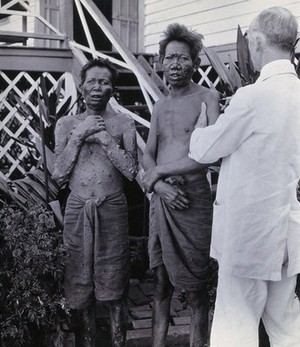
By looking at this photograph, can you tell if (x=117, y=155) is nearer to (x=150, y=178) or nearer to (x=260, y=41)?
(x=150, y=178)

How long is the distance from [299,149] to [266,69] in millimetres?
393

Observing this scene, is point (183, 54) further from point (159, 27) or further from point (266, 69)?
point (159, 27)

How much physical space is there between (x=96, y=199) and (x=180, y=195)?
0.52m

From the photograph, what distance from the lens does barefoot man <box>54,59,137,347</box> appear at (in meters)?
3.44

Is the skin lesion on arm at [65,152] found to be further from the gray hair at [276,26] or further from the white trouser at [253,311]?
the gray hair at [276,26]

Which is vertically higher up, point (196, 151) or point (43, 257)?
point (196, 151)

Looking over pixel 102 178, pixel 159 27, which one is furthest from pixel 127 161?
pixel 159 27

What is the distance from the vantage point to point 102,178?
3.49 m

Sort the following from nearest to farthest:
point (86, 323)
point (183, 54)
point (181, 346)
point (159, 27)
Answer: point (183, 54) < point (86, 323) < point (181, 346) < point (159, 27)

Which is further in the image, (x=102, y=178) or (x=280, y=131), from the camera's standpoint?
(x=102, y=178)

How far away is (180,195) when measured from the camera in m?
3.30

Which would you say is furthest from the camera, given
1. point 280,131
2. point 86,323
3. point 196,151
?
point 86,323

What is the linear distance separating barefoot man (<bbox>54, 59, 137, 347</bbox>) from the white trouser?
0.91 metres

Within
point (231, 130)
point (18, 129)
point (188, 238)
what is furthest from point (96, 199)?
point (18, 129)
